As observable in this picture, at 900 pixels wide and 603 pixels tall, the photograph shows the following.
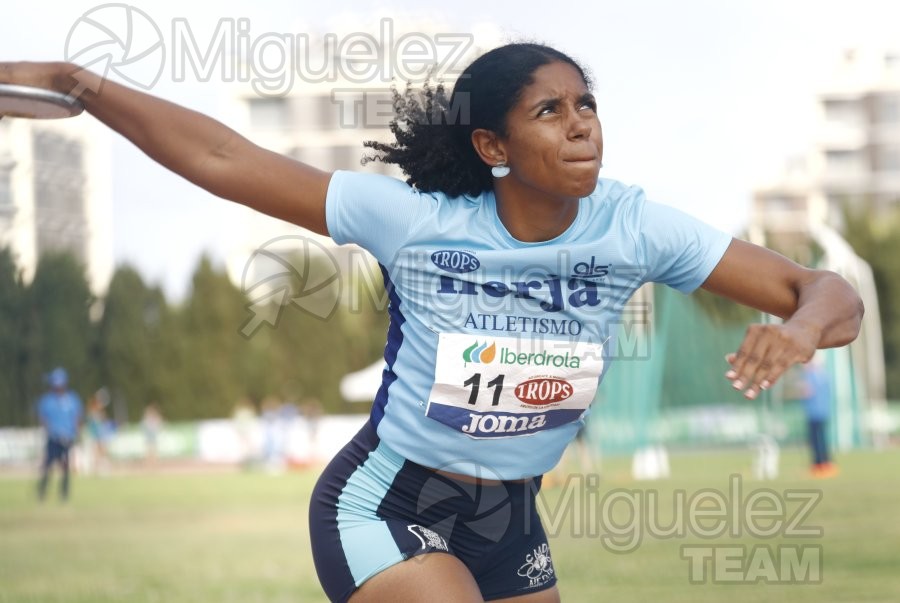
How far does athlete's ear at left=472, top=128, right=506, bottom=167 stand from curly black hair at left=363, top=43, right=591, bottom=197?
0.8 inches

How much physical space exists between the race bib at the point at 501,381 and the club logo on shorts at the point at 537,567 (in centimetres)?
43

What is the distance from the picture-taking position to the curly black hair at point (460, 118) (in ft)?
9.11

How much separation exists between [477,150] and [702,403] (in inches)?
873

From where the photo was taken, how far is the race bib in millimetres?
2705

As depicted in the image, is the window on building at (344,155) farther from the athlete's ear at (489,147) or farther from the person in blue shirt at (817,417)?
the athlete's ear at (489,147)

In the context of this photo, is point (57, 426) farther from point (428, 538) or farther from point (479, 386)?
point (479, 386)

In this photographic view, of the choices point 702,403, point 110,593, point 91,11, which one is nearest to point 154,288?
point 702,403

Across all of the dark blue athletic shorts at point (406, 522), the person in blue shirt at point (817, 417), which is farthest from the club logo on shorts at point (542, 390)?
the person in blue shirt at point (817, 417)

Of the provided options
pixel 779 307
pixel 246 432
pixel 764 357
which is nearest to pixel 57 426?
pixel 246 432

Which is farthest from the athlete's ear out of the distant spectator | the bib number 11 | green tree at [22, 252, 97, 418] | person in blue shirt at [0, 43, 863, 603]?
the distant spectator

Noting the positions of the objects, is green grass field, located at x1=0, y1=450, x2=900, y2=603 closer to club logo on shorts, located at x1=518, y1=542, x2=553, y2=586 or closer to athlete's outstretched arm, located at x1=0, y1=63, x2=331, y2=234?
club logo on shorts, located at x1=518, y1=542, x2=553, y2=586

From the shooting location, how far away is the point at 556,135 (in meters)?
2.65

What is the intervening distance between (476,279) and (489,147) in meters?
0.34

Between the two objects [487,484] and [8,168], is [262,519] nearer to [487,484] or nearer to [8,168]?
[8,168]
